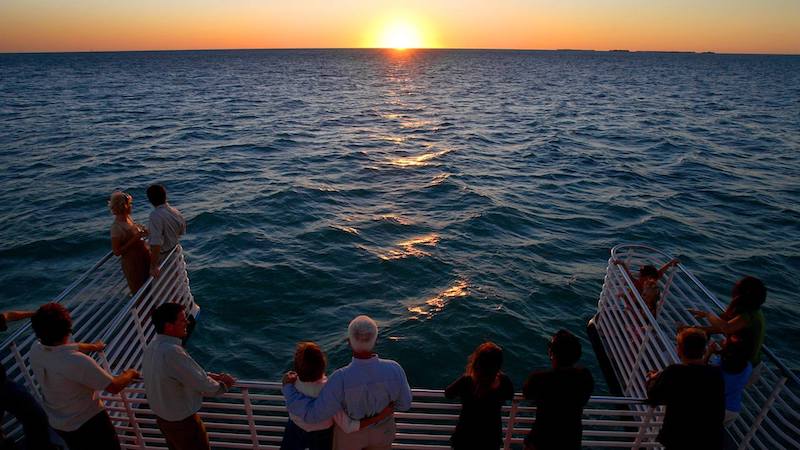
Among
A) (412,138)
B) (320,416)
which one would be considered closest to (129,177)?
(412,138)

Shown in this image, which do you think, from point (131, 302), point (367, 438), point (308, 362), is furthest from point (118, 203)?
point (367, 438)

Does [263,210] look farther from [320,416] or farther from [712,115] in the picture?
[712,115]

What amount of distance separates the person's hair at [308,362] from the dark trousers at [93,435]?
227cm

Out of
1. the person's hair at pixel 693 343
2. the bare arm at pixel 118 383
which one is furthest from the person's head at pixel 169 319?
the person's hair at pixel 693 343

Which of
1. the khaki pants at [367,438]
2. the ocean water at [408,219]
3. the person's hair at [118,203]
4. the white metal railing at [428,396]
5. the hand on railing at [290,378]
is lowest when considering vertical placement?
the ocean water at [408,219]

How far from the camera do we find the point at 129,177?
21.5 m

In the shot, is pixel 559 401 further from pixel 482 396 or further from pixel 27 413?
pixel 27 413

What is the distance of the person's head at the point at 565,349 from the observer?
12.5 ft

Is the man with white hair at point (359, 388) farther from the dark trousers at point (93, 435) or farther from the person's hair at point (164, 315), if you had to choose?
the dark trousers at point (93, 435)

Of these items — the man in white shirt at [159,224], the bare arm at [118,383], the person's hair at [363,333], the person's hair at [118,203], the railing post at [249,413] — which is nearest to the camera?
the person's hair at [363,333]

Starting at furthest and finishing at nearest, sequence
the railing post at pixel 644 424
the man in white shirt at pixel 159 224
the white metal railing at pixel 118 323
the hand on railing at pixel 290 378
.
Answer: the man in white shirt at pixel 159 224 → the white metal railing at pixel 118 323 → the railing post at pixel 644 424 → the hand on railing at pixel 290 378

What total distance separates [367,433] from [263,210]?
15161 mm

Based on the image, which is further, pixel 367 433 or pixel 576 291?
pixel 576 291

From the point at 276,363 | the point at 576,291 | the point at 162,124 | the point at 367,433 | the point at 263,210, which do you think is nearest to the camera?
the point at 367,433
